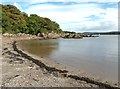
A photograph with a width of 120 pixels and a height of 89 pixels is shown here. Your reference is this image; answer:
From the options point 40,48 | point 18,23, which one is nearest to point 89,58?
point 40,48

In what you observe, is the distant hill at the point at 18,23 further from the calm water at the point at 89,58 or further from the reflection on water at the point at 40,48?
the calm water at the point at 89,58

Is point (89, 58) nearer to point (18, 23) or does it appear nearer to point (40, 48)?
point (40, 48)

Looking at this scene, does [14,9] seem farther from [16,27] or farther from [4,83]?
[4,83]

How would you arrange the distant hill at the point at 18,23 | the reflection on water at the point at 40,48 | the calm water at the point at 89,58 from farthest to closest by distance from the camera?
the distant hill at the point at 18,23
the reflection on water at the point at 40,48
the calm water at the point at 89,58

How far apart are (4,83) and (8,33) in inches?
3270

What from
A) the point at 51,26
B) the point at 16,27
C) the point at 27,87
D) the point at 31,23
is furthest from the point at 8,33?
the point at 27,87

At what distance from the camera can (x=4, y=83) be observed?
46.3 ft

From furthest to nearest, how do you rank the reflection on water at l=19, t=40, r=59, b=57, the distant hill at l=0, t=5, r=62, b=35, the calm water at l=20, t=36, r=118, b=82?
the distant hill at l=0, t=5, r=62, b=35
the reflection on water at l=19, t=40, r=59, b=57
the calm water at l=20, t=36, r=118, b=82

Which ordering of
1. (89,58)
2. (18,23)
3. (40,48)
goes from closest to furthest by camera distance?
(89,58)
(40,48)
(18,23)

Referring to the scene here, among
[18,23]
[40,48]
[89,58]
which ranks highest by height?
[18,23]

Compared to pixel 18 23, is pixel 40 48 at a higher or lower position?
lower

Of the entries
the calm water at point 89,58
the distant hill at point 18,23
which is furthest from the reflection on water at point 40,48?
the distant hill at point 18,23

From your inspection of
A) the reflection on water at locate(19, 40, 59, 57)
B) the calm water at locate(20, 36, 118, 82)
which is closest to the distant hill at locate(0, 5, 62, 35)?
the reflection on water at locate(19, 40, 59, 57)

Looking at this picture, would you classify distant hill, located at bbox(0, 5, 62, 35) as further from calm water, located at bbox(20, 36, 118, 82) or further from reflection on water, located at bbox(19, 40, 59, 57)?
calm water, located at bbox(20, 36, 118, 82)
